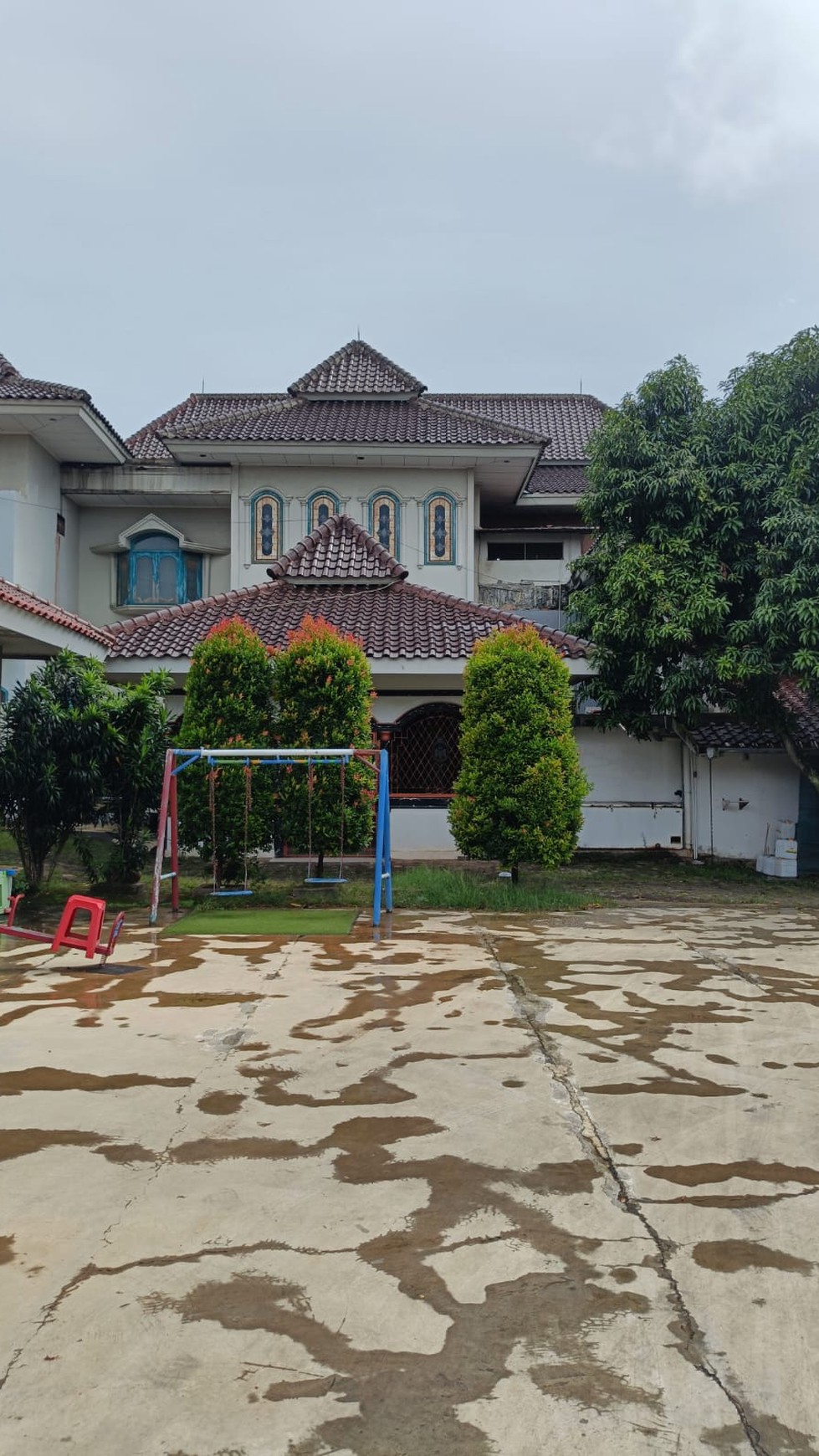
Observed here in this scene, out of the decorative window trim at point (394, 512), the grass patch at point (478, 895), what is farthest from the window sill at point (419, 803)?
the decorative window trim at point (394, 512)

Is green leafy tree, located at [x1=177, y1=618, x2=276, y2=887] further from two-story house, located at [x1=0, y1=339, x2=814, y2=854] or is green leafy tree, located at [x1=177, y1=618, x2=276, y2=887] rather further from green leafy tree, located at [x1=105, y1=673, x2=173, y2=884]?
two-story house, located at [x1=0, y1=339, x2=814, y2=854]

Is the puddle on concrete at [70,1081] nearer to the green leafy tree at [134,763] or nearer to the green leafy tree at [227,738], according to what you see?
the green leafy tree at [134,763]

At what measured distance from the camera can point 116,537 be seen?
68.7ft

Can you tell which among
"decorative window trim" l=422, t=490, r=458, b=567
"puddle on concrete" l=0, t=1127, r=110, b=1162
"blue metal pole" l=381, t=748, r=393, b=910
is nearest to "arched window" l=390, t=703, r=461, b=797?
"blue metal pole" l=381, t=748, r=393, b=910

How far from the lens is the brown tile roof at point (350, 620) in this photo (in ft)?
49.5

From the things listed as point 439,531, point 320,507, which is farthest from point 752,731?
point 320,507

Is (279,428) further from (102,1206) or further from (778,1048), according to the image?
(102,1206)

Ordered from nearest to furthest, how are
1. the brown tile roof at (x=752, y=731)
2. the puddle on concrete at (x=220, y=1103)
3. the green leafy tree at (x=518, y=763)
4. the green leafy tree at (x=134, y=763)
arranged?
the puddle on concrete at (x=220, y=1103), the green leafy tree at (x=134, y=763), the green leafy tree at (x=518, y=763), the brown tile roof at (x=752, y=731)

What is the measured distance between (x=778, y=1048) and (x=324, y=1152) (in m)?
3.08

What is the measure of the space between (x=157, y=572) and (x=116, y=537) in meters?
1.24

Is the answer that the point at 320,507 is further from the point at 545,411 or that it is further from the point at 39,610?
the point at 39,610

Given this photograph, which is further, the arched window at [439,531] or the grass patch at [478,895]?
the arched window at [439,531]

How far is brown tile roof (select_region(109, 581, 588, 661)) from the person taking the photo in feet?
49.5

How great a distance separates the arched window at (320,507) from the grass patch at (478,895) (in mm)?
9306
